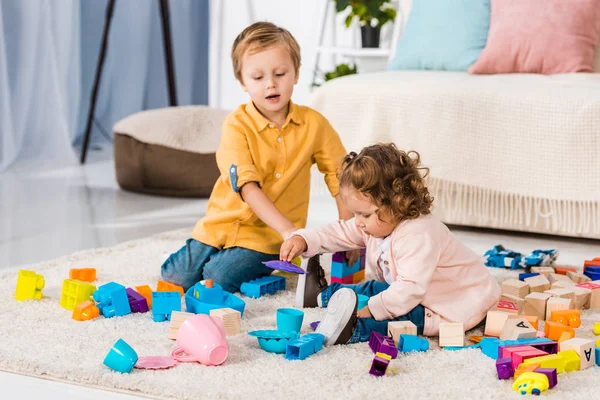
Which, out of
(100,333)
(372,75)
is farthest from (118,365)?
(372,75)

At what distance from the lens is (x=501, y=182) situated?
7.28 ft

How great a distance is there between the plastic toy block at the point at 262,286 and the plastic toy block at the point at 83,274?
13.1 inches

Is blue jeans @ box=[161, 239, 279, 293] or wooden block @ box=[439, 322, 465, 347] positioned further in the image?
blue jeans @ box=[161, 239, 279, 293]

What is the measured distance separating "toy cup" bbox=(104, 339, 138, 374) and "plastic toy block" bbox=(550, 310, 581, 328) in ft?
2.47

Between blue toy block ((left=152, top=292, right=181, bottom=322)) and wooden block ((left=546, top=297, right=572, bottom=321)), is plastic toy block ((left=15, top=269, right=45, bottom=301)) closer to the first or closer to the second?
blue toy block ((left=152, top=292, right=181, bottom=322))

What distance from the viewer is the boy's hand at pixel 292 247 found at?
1.54 m

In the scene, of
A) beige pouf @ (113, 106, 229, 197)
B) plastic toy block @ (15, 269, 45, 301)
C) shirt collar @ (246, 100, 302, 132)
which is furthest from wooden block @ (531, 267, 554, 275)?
beige pouf @ (113, 106, 229, 197)

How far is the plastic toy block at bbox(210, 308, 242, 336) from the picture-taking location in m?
1.40

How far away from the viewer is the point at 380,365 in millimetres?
1205

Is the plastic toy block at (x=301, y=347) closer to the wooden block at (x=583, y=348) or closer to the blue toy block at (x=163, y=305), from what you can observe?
the blue toy block at (x=163, y=305)

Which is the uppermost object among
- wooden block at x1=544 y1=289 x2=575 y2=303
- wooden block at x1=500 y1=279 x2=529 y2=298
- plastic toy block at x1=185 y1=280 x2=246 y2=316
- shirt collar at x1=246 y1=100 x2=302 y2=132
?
shirt collar at x1=246 y1=100 x2=302 y2=132

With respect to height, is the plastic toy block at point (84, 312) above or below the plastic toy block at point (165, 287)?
above

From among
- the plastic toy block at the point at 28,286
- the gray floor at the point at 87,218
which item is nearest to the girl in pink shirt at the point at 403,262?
the plastic toy block at the point at 28,286

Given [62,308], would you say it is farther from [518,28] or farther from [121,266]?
[518,28]
